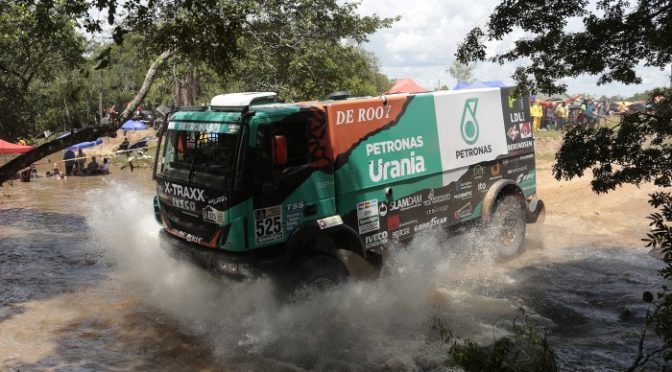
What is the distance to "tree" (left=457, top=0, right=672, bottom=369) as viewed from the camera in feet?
17.0

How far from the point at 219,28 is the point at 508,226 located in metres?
6.44

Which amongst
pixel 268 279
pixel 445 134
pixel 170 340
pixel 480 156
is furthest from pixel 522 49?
pixel 170 340

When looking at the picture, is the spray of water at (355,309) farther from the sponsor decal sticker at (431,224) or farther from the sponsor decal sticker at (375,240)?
the sponsor decal sticker at (375,240)

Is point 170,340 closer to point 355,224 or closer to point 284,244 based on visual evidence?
point 284,244

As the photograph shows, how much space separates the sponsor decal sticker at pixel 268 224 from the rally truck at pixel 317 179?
0.5 inches

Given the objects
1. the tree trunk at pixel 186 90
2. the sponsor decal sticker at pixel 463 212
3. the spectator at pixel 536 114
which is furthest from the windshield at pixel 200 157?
the spectator at pixel 536 114

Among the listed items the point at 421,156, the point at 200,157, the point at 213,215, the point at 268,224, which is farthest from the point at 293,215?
the point at 421,156

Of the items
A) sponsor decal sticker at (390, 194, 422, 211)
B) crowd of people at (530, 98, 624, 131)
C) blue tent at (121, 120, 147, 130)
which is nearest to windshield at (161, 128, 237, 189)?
sponsor decal sticker at (390, 194, 422, 211)

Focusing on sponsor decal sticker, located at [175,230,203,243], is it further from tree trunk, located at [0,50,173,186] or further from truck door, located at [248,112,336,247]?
tree trunk, located at [0,50,173,186]

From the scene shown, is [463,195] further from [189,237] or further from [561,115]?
[561,115]

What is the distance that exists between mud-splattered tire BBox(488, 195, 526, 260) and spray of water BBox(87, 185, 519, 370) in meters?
0.32

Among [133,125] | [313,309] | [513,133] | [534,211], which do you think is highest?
[133,125]

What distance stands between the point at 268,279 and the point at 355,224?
4.58 feet

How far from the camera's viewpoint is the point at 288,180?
21.1 feet
